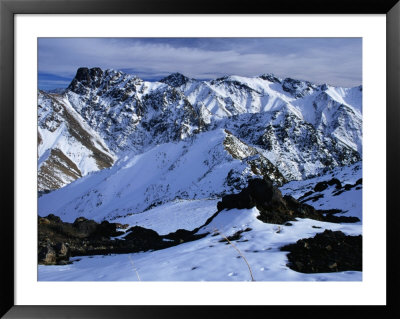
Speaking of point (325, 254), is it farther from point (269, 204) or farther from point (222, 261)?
point (269, 204)

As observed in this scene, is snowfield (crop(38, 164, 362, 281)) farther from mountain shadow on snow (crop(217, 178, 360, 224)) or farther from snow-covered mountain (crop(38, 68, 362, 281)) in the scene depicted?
mountain shadow on snow (crop(217, 178, 360, 224))

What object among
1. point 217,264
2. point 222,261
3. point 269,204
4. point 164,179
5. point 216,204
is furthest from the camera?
point 164,179

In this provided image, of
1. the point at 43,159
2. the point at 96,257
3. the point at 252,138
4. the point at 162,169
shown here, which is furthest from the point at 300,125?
the point at 96,257

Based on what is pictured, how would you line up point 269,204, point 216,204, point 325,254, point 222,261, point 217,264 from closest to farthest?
point 217,264 → point 222,261 → point 325,254 → point 269,204 → point 216,204

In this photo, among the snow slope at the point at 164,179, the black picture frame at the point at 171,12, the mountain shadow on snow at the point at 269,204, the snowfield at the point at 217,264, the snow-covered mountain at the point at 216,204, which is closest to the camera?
the snowfield at the point at 217,264

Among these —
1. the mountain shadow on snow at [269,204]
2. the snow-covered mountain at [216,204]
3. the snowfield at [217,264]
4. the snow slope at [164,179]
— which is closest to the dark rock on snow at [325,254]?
the snow-covered mountain at [216,204]

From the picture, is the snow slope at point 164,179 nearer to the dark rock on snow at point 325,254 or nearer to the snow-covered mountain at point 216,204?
the snow-covered mountain at point 216,204

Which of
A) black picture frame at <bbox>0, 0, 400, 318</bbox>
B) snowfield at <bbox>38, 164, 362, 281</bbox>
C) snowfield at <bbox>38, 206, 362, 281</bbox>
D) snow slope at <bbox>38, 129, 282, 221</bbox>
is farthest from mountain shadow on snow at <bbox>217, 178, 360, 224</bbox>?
snow slope at <bbox>38, 129, 282, 221</bbox>

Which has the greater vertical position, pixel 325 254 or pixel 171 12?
pixel 171 12

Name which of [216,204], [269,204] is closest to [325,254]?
[269,204]

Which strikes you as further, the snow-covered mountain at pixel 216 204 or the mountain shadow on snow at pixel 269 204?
the mountain shadow on snow at pixel 269 204

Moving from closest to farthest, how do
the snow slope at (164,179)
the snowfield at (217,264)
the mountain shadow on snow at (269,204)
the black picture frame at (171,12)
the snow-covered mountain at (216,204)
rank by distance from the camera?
the snowfield at (217,264)
the black picture frame at (171,12)
the snow-covered mountain at (216,204)
the mountain shadow on snow at (269,204)
the snow slope at (164,179)
